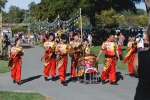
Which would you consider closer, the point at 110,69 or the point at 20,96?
the point at 20,96

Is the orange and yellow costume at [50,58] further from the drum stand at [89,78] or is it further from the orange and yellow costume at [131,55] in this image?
the orange and yellow costume at [131,55]

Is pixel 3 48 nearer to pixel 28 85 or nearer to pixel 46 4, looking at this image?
pixel 28 85

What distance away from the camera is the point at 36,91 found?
34.0 feet

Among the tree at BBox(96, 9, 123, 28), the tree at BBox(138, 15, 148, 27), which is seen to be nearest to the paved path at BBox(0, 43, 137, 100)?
the tree at BBox(96, 9, 123, 28)

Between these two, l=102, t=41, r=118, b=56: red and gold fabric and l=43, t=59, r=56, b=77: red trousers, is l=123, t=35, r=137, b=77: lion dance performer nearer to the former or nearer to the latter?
l=102, t=41, r=118, b=56: red and gold fabric

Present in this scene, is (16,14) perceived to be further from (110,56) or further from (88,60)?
(110,56)

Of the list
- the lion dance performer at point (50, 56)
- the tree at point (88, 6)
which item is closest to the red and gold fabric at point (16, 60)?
the lion dance performer at point (50, 56)

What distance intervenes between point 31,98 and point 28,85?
8.39 feet

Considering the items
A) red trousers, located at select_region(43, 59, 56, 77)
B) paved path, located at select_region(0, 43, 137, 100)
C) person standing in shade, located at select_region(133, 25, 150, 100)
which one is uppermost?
person standing in shade, located at select_region(133, 25, 150, 100)

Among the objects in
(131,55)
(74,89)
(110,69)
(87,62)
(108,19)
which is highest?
(108,19)

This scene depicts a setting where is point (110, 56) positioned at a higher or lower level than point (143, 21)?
lower

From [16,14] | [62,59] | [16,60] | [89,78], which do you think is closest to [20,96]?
[16,60]

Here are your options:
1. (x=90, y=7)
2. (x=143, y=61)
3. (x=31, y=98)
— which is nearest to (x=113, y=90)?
(x=31, y=98)

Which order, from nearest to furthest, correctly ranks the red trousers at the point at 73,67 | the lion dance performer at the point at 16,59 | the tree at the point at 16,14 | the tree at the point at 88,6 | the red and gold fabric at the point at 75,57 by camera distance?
the lion dance performer at the point at 16,59 < the red and gold fabric at the point at 75,57 < the red trousers at the point at 73,67 < the tree at the point at 88,6 < the tree at the point at 16,14
